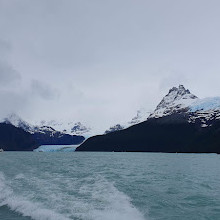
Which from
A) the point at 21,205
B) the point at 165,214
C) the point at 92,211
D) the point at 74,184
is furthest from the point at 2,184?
the point at 165,214

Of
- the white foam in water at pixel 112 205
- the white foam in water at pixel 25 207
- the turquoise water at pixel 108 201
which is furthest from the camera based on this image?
the turquoise water at pixel 108 201

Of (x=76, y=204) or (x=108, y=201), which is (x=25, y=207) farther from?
(x=108, y=201)

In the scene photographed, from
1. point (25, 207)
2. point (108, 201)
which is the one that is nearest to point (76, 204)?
point (108, 201)

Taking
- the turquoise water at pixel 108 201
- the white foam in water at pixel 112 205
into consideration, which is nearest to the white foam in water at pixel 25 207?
the turquoise water at pixel 108 201

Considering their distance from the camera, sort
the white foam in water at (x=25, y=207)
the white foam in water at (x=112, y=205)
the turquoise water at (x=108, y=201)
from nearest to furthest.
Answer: the white foam in water at (x=112, y=205), the white foam in water at (x=25, y=207), the turquoise water at (x=108, y=201)

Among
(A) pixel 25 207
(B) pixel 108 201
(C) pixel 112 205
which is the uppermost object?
(B) pixel 108 201

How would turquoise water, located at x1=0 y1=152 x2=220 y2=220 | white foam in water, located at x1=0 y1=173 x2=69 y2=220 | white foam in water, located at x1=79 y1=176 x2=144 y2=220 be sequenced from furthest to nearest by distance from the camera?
turquoise water, located at x1=0 y1=152 x2=220 y2=220 → white foam in water, located at x1=0 y1=173 x2=69 y2=220 → white foam in water, located at x1=79 y1=176 x2=144 y2=220

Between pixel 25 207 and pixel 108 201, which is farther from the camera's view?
pixel 108 201

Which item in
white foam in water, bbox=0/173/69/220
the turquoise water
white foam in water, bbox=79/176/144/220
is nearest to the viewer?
white foam in water, bbox=79/176/144/220

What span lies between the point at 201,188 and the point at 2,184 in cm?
2655

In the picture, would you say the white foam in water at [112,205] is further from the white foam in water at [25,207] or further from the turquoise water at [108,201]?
the white foam in water at [25,207]

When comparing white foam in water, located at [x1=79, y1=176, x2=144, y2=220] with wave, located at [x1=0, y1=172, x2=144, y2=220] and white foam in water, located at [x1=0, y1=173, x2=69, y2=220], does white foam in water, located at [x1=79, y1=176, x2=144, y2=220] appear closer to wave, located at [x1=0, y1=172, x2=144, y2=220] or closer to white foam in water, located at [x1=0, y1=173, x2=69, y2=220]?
wave, located at [x1=0, y1=172, x2=144, y2=220]

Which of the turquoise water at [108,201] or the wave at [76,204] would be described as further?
the turquoise water at [108,201]

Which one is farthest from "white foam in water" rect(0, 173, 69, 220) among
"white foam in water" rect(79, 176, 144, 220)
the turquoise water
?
"white foam in water" rect(79, 176, 144, 220)
